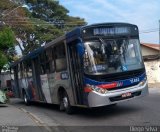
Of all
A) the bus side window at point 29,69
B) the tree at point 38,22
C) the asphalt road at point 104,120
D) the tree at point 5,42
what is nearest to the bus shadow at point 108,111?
the asphalt road at point 104,120

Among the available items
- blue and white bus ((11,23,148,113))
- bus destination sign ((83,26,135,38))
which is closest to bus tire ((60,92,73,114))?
blue and white bus ((11,23,148,113))

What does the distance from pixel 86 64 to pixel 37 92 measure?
24.9 ft

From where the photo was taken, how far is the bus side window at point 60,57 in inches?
564

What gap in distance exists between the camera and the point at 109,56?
1272cm

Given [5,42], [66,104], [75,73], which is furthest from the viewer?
[5,42]

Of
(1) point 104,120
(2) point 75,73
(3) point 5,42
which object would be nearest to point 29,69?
(2) point 75,73

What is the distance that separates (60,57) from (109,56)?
263 cm

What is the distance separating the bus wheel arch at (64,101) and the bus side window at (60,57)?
85cm

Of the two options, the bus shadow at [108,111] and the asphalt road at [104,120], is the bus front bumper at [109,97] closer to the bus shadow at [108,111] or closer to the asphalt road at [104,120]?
the asphalt road at [104,120]

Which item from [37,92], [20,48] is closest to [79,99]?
[37,92]

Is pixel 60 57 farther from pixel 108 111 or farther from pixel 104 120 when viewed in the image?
pixel 104 120

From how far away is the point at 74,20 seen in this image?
52.6m

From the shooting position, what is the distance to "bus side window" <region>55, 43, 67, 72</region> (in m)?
14.3

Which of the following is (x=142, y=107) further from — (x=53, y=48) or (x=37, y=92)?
(x=37, y=92)
